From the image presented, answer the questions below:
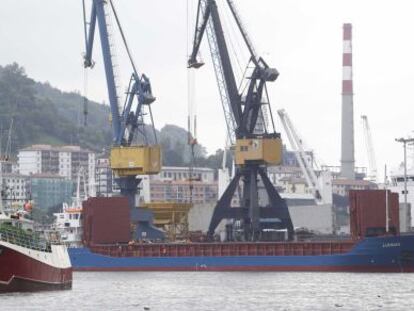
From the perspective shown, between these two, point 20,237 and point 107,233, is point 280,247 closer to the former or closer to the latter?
point 107,233

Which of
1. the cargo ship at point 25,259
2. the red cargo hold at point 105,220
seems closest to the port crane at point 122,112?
the red cargo hold at point 105,220

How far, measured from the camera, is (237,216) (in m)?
104

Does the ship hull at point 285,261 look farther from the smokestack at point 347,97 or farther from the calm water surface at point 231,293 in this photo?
the smokestack at point 347,97

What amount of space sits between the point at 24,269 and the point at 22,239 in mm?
1592

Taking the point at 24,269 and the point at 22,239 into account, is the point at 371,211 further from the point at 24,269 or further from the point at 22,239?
the point at 24,269

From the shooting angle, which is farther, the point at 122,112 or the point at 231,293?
the point at 122,112

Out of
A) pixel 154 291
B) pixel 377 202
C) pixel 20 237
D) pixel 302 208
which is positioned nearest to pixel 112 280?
pixel 154 291

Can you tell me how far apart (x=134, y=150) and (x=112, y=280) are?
79.1ft

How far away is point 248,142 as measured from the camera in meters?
102

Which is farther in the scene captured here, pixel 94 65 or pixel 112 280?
pixel 94 65

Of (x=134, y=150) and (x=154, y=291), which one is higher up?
(x=134, y=150)

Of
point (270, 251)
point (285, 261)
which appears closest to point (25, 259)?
point (285, 261)

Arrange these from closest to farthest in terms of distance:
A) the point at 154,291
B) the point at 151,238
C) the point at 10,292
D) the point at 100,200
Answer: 1. the point at 10,292
2. the point at 154,291
3. the point at 100,200
4. the point at 151,238

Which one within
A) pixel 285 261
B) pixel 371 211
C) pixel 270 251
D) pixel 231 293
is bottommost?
pixel 231 293
